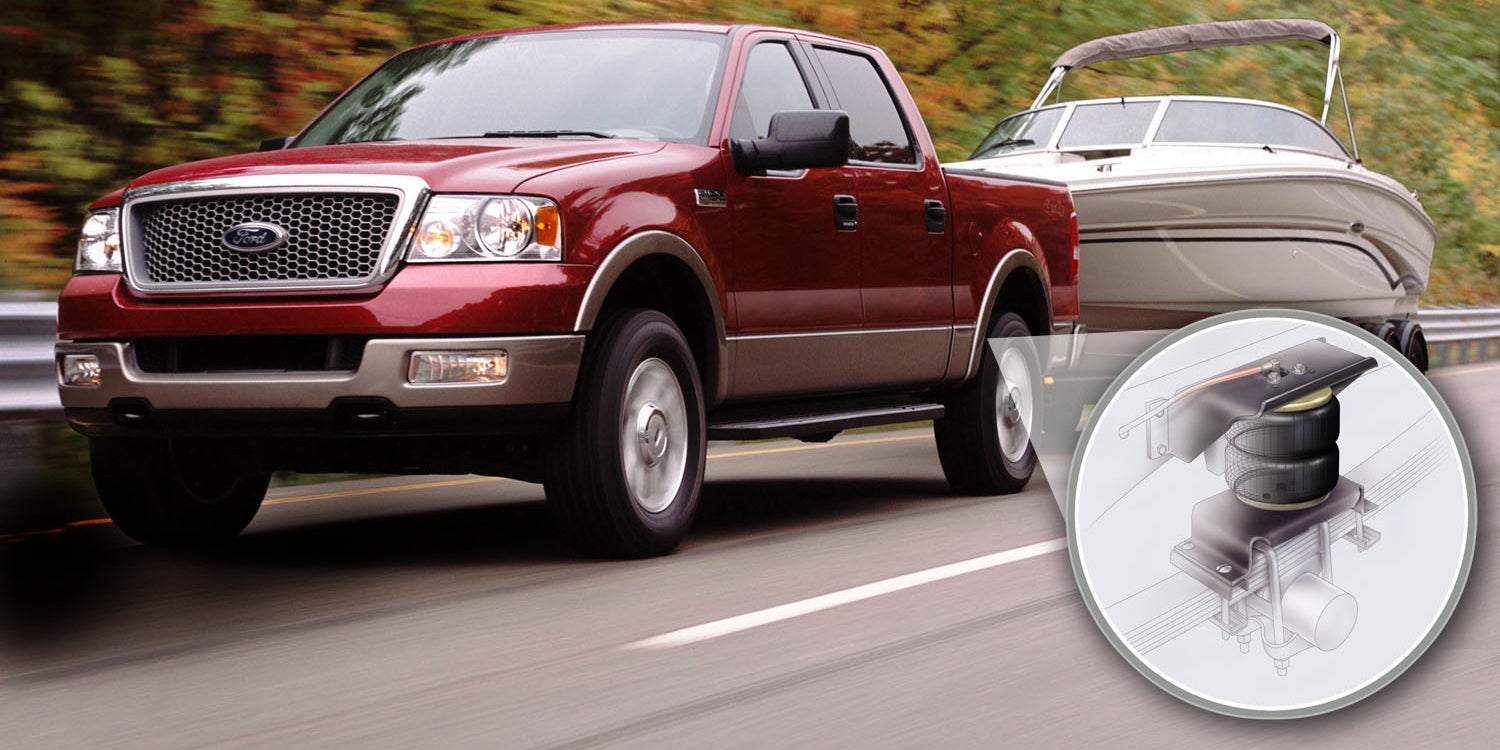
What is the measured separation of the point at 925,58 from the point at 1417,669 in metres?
18.1

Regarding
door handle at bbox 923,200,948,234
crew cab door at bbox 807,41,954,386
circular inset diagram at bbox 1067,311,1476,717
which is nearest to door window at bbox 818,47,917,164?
crew cab door at bbox 807,41,954,386

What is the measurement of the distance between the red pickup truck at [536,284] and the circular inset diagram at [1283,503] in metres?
3.61

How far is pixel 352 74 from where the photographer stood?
12742 mm

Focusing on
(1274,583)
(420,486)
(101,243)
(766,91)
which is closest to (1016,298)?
(766,91)

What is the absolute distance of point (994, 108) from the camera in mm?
21938

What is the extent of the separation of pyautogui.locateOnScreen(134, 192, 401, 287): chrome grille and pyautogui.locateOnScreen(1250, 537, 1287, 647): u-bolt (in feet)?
12.9

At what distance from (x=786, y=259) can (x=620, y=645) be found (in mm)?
2601

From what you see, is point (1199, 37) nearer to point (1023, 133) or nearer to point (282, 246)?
point (1023, 133)

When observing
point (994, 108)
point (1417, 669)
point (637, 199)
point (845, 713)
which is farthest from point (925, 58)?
point (1417, 669)

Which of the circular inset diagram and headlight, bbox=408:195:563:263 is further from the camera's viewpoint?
headlight, bbox=408:195:563:263

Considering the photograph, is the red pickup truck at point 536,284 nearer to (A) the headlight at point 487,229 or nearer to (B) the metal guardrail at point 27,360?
(A) the headlight at point 487,229

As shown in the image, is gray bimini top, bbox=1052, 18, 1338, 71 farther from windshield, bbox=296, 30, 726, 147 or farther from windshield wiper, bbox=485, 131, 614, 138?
windshield wiper, bbox=485, 131, 614, 138

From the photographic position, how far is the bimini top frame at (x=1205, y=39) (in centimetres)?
1488

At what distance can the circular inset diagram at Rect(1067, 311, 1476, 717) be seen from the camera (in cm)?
268
